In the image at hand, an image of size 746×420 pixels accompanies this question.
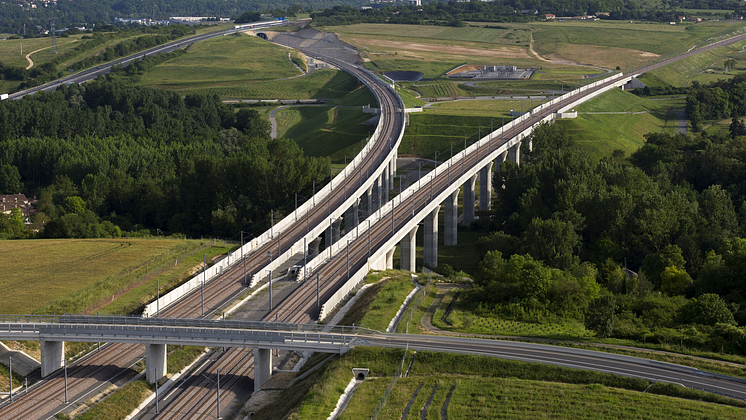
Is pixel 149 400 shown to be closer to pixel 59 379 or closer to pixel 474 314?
pixel 59 379

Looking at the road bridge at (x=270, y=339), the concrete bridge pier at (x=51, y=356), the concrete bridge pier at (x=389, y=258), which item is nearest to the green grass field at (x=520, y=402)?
the road bridge at (x=270, y=339)

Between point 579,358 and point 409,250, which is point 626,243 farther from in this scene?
point 579,358

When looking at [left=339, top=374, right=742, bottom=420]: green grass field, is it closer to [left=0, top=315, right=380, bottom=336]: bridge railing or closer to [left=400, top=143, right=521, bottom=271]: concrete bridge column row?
[left=0, top=315, right=380, bottom=336]: bridge railing

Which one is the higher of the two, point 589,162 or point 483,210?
point 589,162

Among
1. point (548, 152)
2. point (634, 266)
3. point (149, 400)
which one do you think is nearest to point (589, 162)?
point (548, 152)

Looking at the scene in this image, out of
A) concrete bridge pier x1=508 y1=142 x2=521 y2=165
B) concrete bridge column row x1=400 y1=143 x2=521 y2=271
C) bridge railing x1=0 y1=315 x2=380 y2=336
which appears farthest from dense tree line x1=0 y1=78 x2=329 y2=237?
bridge railing x1=0 y1=315 x2=380 y2=336

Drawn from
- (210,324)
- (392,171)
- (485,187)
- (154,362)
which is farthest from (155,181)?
(154,362)
